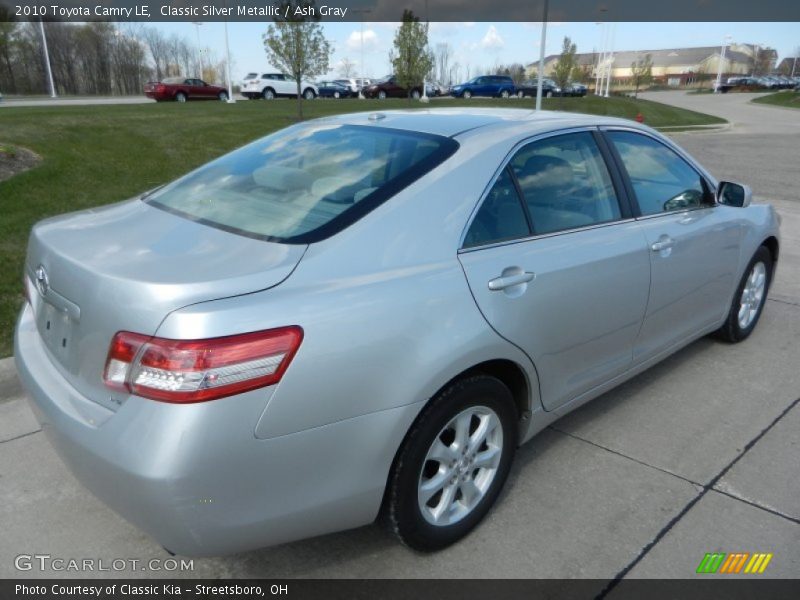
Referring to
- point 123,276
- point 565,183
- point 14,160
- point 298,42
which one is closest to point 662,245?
point 565,183

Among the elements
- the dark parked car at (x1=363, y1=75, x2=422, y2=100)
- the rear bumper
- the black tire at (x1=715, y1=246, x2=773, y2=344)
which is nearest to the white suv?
the dark parked car at (x1=363, y1=75, x2=422, y2=100)

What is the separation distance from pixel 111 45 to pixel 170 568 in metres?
64.3

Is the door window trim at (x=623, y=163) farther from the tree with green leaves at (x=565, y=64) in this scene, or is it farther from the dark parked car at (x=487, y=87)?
the dark parked car at (x=487, y=87)

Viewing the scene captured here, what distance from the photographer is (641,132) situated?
3.53 meters

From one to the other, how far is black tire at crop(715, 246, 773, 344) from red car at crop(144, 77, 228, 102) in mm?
33024

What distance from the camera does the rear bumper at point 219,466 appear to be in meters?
1.76

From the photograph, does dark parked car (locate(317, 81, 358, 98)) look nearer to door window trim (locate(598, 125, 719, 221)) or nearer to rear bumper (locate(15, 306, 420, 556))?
door window trim (locate(598, 125, 719, 221))

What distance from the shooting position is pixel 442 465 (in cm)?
239

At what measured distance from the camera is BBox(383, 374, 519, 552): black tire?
2201 mm

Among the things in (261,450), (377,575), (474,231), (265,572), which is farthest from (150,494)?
(474,231)

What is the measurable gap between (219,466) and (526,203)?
1646mm

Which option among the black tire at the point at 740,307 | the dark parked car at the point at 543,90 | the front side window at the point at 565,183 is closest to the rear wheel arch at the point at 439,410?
the front side window at the point at 565,183

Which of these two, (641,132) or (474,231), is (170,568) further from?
(641,132)

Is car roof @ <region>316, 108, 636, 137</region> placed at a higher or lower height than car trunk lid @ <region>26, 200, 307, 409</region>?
higher
